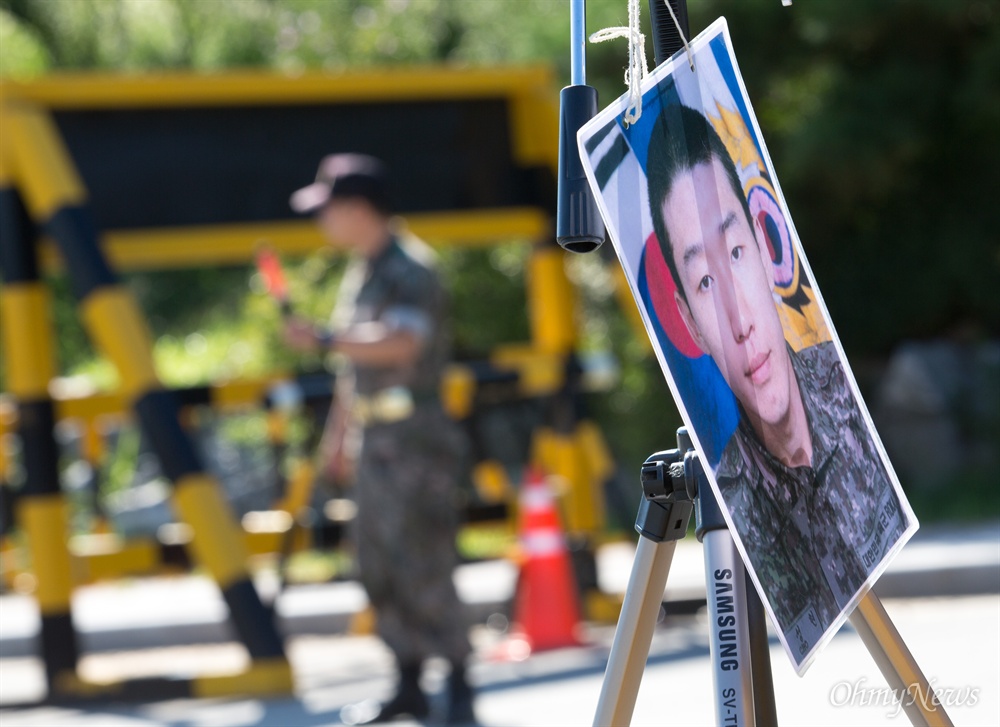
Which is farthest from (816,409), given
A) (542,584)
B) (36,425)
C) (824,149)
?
(824,149)

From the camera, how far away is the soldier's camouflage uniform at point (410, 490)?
16.5 feet

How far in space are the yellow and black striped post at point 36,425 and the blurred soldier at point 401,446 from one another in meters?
1.56

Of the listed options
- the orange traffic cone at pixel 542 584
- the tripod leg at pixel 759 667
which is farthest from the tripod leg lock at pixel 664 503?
the orange traffic cone at pixel 542 584

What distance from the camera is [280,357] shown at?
53.0 ft

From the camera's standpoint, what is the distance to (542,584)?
254 inches

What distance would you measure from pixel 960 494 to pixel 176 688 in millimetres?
6996

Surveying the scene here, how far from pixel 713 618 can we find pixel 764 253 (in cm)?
56

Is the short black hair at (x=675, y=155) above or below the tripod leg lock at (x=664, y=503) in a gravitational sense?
above

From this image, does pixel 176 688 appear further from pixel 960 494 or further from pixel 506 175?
pixel 960 494

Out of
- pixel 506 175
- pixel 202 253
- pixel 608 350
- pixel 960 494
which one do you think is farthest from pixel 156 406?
pixel 608 350

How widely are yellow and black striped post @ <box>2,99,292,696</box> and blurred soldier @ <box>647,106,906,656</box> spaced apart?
3.53 meters

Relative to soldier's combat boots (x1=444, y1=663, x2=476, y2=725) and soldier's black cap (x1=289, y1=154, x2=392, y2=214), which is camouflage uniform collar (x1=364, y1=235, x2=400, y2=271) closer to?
soldier's black cap (x1=289, y1=154, x2=392, y2=214)

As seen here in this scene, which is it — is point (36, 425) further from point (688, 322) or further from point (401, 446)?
point (688, 322)

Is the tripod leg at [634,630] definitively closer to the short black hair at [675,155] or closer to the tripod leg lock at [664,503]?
the tripod leg lock at [664,503]
